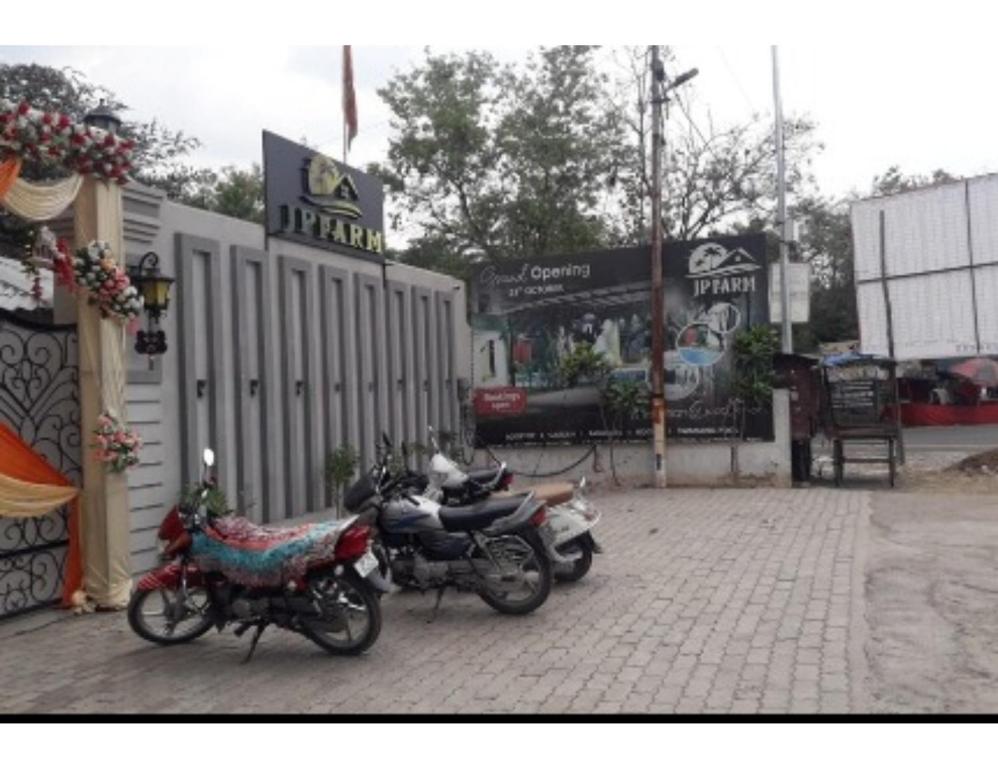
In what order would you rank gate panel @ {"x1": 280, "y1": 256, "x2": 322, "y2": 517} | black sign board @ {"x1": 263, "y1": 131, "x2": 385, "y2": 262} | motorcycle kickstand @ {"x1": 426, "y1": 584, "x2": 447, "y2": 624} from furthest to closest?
gate panel @ {"x1": 280, "y1": 256, "x2": 322, "y2": 517}, black sign board @ {"x1": 263, "y1": 131, "x2": 385, "y2": 262}, motorcycle kickstand @ {"x1": 426, "y1": 584, "x2": 447, "y2": 624}

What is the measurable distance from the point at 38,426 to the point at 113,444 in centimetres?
55

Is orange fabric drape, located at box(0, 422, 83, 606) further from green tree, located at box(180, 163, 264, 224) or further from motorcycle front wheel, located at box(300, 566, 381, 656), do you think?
green tree, located at box(180, 163, 264, 224)

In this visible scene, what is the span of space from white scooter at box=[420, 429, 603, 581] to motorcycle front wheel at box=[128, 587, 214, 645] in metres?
1.77

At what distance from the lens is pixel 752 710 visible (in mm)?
4543

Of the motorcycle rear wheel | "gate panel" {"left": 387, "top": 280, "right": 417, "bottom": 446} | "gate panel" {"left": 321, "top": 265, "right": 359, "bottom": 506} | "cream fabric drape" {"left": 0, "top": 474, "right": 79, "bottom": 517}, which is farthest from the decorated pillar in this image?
"gate panel" {"left": 387, "top": 280, "right": 417, "bottom": 446}

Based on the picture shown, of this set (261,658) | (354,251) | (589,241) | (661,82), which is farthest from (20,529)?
(589,241)

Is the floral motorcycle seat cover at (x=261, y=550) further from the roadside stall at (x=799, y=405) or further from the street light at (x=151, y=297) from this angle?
the roadside stall at (x=799, y=405)

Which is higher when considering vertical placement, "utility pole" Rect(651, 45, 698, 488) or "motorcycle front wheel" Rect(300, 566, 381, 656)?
"utility pole" Rect(651, 45, 698, 488)

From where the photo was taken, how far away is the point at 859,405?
46.7 feet

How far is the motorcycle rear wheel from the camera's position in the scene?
7641 millimetres

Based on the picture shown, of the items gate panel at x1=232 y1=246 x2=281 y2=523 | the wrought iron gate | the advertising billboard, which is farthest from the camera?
the advertising billboard

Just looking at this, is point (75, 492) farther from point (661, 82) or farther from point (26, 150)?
point (661, 82)

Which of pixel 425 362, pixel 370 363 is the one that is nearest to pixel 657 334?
pixel 425 362

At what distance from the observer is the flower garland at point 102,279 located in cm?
703
